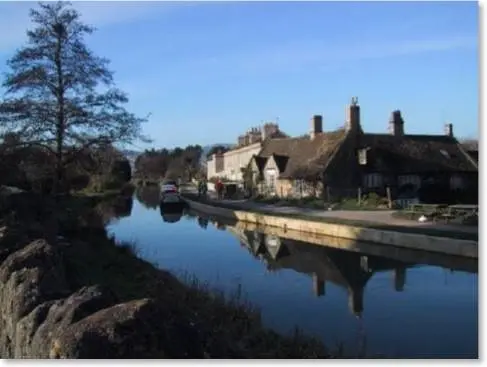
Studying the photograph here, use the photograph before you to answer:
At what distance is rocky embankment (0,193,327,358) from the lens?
15.8 ft

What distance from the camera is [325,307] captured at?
1444 cm

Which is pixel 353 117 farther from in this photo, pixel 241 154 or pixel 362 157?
pixel 241 154

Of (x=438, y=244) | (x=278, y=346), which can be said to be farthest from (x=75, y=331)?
(x=438, y=244)

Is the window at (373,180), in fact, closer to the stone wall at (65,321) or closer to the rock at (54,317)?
the stone wall at (65,321)

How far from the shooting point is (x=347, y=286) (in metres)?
17.3

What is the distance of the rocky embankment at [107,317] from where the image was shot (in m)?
4.80

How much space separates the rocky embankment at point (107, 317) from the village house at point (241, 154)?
50763mm

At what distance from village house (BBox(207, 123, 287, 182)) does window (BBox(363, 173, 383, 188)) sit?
68.2 feet

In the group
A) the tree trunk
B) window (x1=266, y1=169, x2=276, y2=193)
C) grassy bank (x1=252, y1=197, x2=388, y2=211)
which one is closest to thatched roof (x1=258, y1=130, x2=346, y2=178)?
window (x1=266, y1=169, x2=276, y2=193)

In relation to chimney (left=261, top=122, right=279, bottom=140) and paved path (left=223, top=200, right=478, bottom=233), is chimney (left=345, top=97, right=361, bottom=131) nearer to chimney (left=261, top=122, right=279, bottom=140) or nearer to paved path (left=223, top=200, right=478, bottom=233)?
paved path (left=223, top=200, right=478, bottom=233)

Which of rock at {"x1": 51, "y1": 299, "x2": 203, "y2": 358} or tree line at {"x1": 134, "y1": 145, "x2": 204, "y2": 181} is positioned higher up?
tree line at {"x1": 134, "y1": 145, "x2": 204, "y2": 181}

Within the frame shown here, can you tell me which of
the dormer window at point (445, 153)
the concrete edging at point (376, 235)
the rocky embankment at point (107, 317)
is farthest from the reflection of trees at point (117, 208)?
the rocky embankment at point (107, 317)

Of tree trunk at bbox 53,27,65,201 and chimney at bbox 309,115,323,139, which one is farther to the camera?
chimney at bbox 309,115,323,139

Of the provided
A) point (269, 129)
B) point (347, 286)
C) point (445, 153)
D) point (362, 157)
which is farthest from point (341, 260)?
point (269, 129)
